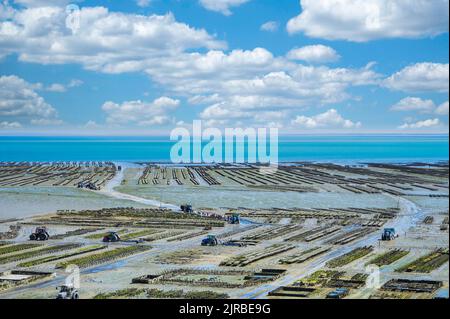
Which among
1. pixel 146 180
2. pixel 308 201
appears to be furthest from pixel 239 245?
pixel 146 180

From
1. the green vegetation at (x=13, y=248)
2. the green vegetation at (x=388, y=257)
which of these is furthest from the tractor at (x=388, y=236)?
the green vegetation at (x=13, y=248)

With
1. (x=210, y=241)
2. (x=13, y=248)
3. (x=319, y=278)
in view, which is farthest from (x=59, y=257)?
(x=319, y=278)

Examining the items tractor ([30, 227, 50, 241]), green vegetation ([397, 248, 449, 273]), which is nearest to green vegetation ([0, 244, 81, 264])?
tractor ([30, 227, 50, 241])

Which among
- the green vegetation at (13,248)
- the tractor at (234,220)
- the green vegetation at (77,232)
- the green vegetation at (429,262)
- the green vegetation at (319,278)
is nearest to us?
the green vegetation at (319,278)

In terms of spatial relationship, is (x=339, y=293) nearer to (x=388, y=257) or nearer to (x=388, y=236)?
(x=388, y=257)

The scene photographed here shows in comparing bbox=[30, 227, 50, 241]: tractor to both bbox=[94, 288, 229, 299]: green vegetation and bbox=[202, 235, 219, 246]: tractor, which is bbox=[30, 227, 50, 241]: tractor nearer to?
bbox=[202, 235, 219, 246]: tractor

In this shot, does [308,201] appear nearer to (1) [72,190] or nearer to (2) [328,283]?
(1) [72,190]

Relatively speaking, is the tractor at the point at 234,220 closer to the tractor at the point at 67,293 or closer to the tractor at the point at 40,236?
the tractor at the point at 40,236

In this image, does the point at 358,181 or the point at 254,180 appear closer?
the point at 358,181
